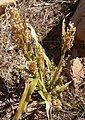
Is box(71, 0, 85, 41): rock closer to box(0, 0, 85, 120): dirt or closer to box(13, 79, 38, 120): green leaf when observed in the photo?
box(0, 0, 85, 120): dirt

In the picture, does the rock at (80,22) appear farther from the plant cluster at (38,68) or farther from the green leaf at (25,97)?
the green leaf at (25,97)

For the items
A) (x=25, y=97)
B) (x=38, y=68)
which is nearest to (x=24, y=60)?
(x=38, y=68)

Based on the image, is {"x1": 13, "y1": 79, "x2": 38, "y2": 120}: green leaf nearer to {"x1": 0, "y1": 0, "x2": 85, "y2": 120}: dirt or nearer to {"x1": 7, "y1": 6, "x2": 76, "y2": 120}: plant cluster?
{"x1": 7, "y1": 6, "x2": 76, "y2": 120}: plant cluster

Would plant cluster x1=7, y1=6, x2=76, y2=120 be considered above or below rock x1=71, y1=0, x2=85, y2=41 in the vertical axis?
below

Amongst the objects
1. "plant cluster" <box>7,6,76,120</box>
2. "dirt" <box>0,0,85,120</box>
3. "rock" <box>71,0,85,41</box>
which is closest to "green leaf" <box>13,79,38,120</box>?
"plant cluster" <box>7,6,76,120</box>

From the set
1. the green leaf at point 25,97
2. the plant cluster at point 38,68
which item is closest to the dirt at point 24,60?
the plant cluster at point 38,68

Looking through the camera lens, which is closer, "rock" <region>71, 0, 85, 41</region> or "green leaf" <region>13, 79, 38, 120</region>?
"green leaf" <region>13, 79, 38, 120</region>

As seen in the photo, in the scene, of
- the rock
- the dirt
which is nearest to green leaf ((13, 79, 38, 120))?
the dirt
